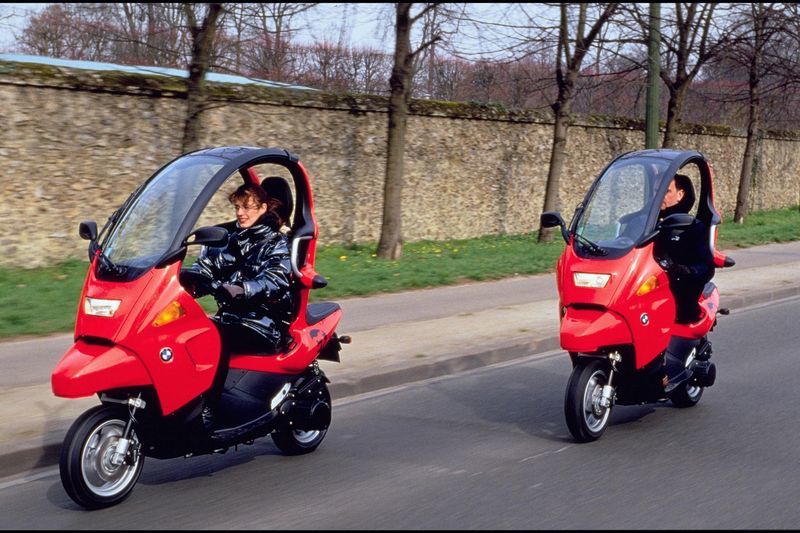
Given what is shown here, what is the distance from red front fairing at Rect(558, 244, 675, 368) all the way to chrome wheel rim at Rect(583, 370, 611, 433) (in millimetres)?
191

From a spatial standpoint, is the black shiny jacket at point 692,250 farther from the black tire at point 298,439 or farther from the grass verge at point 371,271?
the grass verge at point 371,271

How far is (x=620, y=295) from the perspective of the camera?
21.1ft

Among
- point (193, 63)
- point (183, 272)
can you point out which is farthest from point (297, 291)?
point (193, 63)

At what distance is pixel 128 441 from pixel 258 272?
48.2 inches

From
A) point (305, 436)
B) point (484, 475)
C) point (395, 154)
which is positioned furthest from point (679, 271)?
point (395, 154)

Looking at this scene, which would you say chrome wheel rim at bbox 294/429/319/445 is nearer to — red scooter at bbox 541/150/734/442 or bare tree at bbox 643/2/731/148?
red scooter at bbox 541/150/734/442

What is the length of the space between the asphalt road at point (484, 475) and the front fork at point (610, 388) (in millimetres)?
259

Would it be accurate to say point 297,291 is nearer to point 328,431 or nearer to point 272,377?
point 272,377

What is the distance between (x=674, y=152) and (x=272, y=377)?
329cm

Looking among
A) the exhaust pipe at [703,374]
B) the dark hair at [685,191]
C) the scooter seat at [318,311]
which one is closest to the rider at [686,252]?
the dark hair at [685,191]

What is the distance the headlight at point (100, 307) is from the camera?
4969mm

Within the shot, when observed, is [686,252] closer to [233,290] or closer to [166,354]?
[233,290]

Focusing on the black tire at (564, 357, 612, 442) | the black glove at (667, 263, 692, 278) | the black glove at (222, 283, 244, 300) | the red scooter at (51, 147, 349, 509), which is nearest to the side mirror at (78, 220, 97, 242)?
the red scooter at (51, 147, 349, 509)

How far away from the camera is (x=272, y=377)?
5.88m
